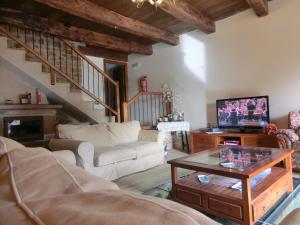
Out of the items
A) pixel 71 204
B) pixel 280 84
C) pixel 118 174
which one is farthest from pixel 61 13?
pixel 71 204

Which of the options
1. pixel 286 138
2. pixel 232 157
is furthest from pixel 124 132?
pixel 286 138

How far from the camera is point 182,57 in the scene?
18.7 ft

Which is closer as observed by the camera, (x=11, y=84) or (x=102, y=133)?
(x=102, y=133)

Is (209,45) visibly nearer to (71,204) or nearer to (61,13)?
(61,13)

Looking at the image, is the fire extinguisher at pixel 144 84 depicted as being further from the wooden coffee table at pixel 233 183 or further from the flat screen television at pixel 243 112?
the wooden coffee table at pixel 233 183

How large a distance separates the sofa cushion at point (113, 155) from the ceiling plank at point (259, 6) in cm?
314

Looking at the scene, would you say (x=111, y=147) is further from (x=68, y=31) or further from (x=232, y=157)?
(x=68, y=31)

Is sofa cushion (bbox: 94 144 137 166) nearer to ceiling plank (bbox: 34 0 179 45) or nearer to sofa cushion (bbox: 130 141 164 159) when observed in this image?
sofa cushion (bbox: 130 141 164 159)

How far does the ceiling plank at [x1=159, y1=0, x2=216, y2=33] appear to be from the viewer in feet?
12.5

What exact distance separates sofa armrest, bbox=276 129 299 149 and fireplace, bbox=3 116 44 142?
4499 mm

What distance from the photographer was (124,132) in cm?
406

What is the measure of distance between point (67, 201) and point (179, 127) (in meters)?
4.73

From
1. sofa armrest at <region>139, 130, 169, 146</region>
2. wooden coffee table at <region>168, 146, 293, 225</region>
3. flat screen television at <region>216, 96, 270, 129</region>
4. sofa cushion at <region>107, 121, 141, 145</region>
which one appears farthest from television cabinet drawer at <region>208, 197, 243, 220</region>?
flat screen television at <region>216, 96, 270, 129</region>

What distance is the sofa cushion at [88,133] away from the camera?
335cm
